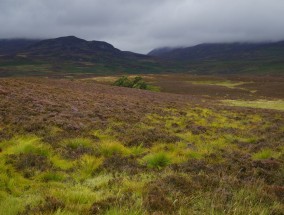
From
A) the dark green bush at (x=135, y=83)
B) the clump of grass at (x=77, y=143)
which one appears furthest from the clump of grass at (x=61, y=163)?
the dark green bush at (x=135, y=83)

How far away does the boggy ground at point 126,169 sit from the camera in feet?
20.8

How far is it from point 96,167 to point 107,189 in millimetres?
2363

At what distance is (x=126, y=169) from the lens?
964cm

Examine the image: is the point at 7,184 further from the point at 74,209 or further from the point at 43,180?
the point at 74,209

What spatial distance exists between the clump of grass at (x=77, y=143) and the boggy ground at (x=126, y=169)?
34 millimetres

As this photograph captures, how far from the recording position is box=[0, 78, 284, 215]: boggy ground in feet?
20.8

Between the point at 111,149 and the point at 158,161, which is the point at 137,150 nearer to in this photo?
the point at 111,149

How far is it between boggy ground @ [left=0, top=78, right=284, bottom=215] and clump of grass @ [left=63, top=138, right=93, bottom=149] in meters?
0.03

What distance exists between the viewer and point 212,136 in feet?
57.4

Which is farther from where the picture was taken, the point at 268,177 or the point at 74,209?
the point at 268,177

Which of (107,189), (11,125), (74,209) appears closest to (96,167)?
(107,189)

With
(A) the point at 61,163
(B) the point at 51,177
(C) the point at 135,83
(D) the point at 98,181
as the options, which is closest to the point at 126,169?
(D) the point at 98,181

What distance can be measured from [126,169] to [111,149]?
2363 mm

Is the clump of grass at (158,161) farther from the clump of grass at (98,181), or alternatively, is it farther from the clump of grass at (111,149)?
the clump of grass at (98,181)
